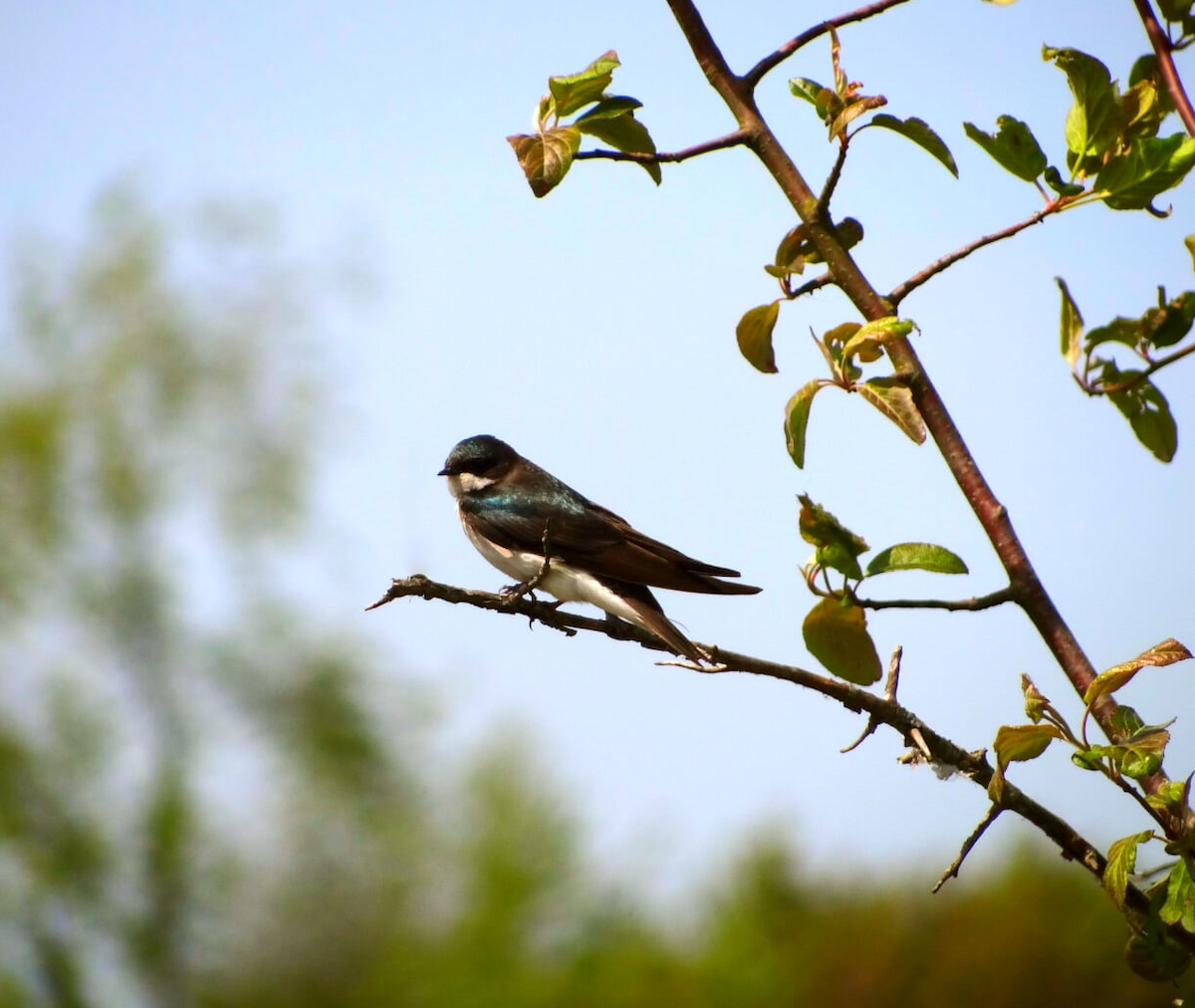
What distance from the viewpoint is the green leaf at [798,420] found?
112 cm

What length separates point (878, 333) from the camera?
102 centimetres

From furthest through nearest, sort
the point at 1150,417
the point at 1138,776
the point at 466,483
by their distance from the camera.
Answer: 1. the point at 466,483
2. the point at 1150,417
3. the point at 1138,776

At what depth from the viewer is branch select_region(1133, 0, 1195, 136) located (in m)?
1.14

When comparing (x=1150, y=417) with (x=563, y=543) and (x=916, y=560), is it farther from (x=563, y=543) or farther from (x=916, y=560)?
(x=563, y=543)

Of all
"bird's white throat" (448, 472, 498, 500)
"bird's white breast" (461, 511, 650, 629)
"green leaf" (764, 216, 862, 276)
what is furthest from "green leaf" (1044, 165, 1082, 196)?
"bird's white throat" (448, 472, 498, 500)

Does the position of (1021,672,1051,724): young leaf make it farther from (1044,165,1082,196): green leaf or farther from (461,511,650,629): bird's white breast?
(461,511,650,629): bird's white breast

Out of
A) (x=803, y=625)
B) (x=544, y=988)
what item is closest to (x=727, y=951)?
(x=544, y=988)

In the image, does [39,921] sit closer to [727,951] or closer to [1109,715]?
[727,951]

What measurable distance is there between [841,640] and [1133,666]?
0.80 feet

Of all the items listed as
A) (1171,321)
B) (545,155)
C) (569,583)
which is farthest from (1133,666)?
(569,583)

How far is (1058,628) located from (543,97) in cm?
74

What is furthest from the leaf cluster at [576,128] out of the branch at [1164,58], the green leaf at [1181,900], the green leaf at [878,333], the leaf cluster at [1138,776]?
the green leaf at [1181,900]

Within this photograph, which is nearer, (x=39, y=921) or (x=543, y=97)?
(x=543, y=97)

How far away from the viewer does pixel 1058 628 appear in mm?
974
